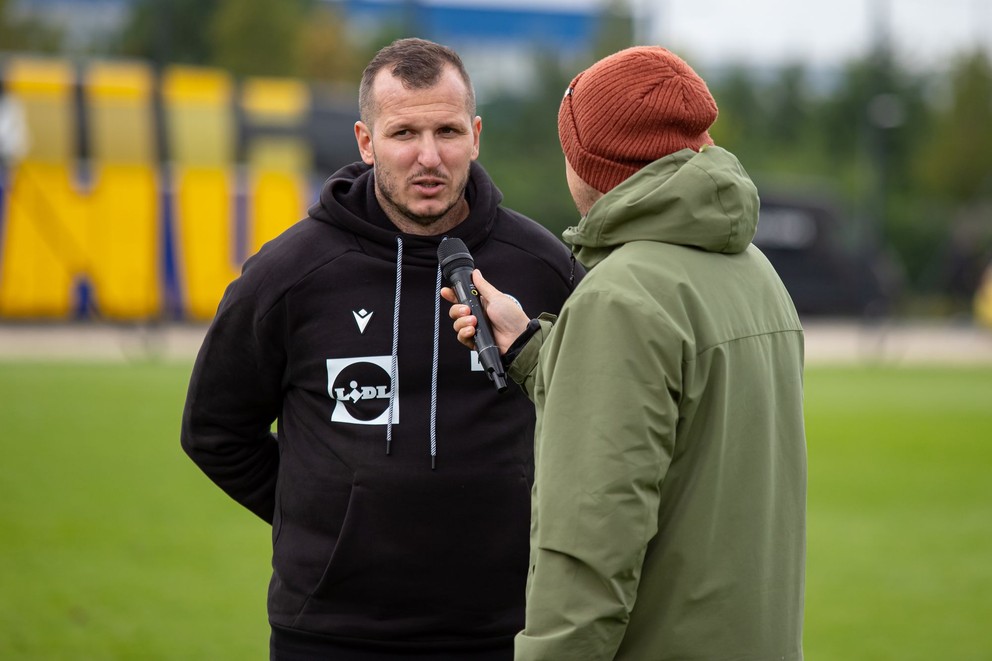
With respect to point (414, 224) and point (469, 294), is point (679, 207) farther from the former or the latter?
point (414, 224)

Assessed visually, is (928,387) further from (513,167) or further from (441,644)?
(513,167)

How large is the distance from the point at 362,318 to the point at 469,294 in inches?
17.1

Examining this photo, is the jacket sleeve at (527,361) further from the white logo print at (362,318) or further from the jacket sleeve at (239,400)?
the jacket sleeve at (239,400)

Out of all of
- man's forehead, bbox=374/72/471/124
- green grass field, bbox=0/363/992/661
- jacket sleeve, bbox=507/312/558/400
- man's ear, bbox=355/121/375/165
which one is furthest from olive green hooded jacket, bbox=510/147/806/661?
green grass field, bbox=0/363/992/661

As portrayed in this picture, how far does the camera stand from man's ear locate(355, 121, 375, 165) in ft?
10.9

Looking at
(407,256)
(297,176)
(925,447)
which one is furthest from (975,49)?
(407,256)

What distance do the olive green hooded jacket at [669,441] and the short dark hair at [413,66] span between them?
2.89 ft

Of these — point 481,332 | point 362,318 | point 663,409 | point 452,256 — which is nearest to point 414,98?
point 452,256

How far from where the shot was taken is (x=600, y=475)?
225cm

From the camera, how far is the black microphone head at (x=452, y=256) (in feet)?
9.85

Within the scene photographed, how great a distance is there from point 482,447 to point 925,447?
1310 cm

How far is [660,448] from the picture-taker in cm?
229

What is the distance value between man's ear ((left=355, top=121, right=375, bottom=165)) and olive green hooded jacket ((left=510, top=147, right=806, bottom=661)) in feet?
3.15

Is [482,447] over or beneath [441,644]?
over
